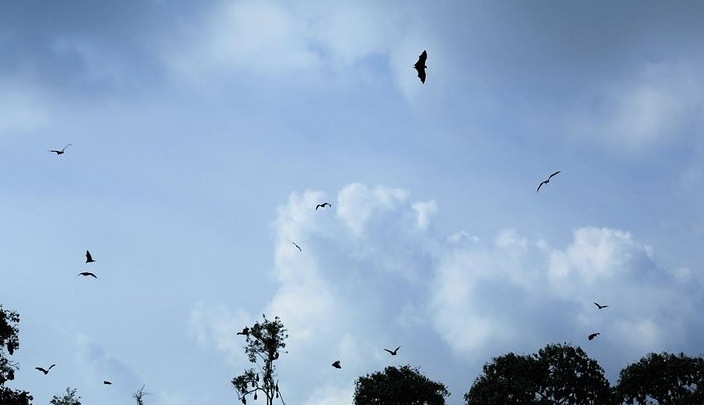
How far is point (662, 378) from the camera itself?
6894 cm

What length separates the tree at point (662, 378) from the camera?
68.4 m

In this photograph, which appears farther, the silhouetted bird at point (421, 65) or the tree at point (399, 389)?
the tree at point (399, 389)

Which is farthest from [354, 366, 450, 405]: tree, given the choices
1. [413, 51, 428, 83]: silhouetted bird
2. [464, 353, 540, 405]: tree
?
[413, 51, 428, 83]: silhouetted bird

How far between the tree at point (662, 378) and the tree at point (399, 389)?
18927 mm

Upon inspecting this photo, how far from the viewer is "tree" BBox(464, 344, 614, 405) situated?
70.5 metres

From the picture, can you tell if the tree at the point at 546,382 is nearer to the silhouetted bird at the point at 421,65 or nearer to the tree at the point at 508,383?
the tree at the point at 508,383

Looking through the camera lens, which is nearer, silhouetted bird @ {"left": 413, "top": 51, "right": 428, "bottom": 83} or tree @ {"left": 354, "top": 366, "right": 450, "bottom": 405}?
silhouetted bird @ {"left": 413, "top": 51, "right": 428, "bottom": 83}

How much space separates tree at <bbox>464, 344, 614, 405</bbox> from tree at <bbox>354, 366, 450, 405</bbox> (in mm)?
3977

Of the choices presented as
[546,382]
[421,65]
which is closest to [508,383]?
[546,382]

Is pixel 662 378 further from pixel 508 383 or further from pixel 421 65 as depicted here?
pixel 421 65

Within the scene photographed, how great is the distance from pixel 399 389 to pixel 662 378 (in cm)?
2555

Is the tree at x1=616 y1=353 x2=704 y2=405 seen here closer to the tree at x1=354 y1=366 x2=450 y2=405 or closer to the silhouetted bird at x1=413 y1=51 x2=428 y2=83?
the tree at x1=354 y1=366 x2=450 y2=405

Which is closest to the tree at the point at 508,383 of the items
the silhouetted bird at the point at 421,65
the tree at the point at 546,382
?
the tree at the point at 546,382

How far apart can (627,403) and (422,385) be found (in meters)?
20.2
